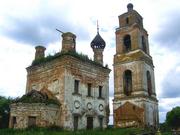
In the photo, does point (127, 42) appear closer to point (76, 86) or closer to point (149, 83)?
point (149, 83)

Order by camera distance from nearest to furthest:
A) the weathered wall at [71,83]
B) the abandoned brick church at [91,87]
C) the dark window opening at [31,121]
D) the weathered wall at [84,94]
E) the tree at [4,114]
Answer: the dark window opening at [31,121] → the abandoned brick church at [91,87] → the weathered wall at [71,83] → the weathered wall at [84,94] → the tree at [4,114]

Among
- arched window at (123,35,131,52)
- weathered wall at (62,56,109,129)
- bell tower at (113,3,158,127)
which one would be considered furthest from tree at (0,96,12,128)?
arched window at (123,35,131,52)

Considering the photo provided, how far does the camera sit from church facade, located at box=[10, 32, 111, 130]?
21.8m

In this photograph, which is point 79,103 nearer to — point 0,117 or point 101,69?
point 101,69

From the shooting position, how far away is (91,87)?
25.7m

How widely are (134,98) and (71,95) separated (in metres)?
8.21

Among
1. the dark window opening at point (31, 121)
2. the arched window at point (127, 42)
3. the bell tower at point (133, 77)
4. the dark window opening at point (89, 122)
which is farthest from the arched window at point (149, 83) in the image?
the dark window opening at point (31, 121)

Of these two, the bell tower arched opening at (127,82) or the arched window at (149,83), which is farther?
the arched window at (149,83)

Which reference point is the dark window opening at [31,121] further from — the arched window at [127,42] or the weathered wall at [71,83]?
the arched window at [127,42]

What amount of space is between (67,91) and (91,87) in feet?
11.2

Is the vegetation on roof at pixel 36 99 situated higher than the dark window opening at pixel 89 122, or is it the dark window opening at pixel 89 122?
the vegetation on roof at pixel 36 99

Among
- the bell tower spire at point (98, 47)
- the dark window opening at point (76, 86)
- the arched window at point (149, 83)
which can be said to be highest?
the bell tower spire at point (98, 47)

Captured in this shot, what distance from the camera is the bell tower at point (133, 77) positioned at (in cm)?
2791

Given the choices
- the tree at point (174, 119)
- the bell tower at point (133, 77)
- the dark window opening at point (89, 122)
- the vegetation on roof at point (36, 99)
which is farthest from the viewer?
the tree at point (174, 119)
